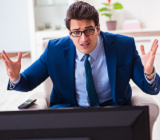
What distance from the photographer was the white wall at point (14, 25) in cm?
448

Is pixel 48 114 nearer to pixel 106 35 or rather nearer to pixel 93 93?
pixel 93 93

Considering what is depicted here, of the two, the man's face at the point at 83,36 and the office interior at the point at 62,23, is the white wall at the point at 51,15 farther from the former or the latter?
the man's face at the point at 83,36

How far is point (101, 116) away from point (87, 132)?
0.05 m

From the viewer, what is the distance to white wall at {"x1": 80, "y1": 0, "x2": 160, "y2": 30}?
346cm

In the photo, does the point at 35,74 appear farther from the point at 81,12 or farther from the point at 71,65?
the point at 81,12

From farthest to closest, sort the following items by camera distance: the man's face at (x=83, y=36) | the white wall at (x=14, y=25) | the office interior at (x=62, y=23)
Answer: the white wall at (x=14, y=25)
the office interior at (x=62, y=23)
the man's face at (x=83, y=36)

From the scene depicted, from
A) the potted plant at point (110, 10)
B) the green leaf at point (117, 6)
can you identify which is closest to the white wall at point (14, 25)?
the potted plant at point (110, 10)

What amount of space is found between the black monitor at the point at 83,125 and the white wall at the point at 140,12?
308 centimetres

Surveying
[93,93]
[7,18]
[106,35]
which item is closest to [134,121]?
[93,93]

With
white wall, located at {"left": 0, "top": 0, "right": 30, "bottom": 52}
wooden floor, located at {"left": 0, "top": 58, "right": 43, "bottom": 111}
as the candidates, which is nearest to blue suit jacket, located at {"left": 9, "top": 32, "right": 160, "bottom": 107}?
wooden floor, located at {"left": 0, "top": 58, "right": 43, "bottom": 111}

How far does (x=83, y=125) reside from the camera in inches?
22.7

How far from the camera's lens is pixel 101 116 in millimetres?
581

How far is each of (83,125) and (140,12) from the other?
10.6 feet

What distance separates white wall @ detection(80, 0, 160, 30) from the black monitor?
3079mm
